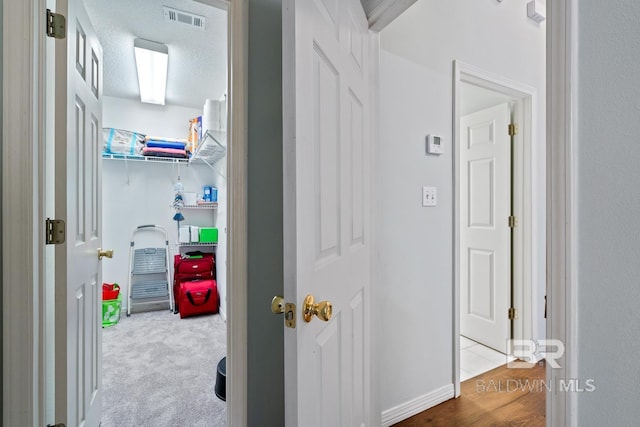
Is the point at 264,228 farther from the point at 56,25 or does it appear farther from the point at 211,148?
the point at 211,148

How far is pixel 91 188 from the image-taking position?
150 cm

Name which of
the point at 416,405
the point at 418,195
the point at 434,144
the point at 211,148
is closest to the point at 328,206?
the point at 418,195

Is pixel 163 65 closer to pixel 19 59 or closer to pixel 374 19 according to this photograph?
pixel 19 59

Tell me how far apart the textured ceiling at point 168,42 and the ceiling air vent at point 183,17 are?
1.4 inches

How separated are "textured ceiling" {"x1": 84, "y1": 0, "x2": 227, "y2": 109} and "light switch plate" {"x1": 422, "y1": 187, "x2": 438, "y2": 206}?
175 centimetres

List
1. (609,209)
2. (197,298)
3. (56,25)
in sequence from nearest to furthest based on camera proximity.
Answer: (609,209) → (56,25) → (197,298)

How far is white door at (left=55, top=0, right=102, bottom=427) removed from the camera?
1.10m

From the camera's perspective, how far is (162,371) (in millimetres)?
2236

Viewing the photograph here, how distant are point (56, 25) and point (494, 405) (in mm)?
2830

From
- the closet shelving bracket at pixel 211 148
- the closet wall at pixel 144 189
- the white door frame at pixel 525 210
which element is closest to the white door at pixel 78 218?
the closet shelving bracket at pixel 211 148

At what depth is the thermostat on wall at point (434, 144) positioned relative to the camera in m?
1.71

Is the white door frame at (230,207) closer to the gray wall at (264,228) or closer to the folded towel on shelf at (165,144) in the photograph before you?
the gray wall at (264,228)

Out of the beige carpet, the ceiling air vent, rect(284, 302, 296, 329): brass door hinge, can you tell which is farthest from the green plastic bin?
rect(284, 302, 296, 329): brass door hinge

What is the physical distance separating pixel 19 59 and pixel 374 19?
4.37ft
